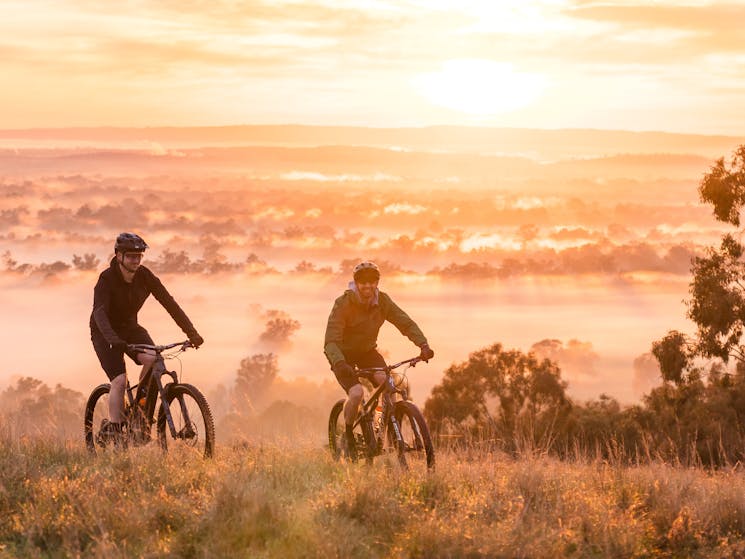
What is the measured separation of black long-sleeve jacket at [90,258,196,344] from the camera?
35.8 feet

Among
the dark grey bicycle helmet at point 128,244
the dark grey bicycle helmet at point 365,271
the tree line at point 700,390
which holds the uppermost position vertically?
the dark grey bicycle helmet at point 128,244

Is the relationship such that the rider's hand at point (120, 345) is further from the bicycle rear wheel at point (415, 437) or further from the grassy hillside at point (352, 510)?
the bicycle rear wheel at point (415, 437)

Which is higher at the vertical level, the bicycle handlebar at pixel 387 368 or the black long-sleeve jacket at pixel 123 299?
the black long-sleeve jacket at pixel 123 299

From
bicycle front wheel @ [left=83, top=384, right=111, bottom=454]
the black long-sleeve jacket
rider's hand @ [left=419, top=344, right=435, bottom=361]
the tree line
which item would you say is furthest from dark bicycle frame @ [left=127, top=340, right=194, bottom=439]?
the tree line

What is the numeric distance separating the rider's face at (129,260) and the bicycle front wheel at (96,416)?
1.57 metres

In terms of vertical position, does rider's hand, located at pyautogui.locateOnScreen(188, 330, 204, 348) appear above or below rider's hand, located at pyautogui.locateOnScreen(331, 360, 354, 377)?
above

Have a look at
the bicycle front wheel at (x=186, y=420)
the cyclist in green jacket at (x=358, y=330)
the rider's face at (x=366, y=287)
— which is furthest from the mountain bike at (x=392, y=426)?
the bicycle front wheel at (x=186, y=420)

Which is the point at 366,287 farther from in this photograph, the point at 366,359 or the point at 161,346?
the point at 161,346

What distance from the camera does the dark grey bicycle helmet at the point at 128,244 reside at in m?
10.8

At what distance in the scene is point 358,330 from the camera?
10750 millimetres

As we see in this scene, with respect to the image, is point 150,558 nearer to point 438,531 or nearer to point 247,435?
point 438,531

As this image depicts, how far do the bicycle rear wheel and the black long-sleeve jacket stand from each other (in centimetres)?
242

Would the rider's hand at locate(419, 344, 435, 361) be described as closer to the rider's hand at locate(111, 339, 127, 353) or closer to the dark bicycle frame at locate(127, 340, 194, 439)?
the dark bicycle frame at locate(127, 340, 194, 439)

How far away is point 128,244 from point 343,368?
2.56m
